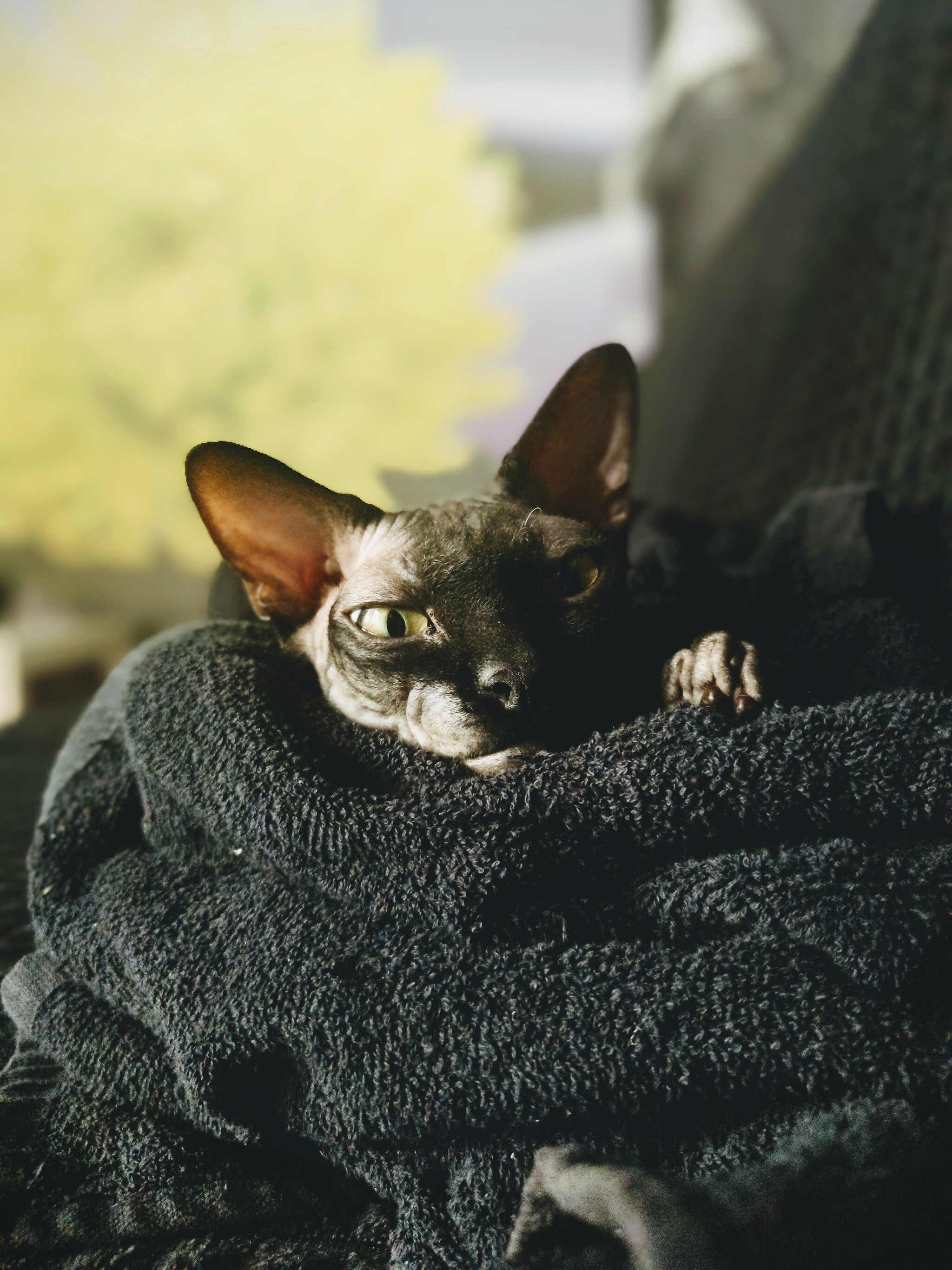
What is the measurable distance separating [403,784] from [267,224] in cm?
120

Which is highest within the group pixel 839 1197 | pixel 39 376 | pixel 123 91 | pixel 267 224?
pixel 123 91

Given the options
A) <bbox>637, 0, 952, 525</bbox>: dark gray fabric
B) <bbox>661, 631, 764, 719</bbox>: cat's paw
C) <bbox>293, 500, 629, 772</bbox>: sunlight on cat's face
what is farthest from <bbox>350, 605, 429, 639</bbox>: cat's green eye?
<bbox>637, 0, 952, 525</bbox>: dark gray fabric

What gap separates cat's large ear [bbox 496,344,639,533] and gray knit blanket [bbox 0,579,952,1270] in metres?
0.14

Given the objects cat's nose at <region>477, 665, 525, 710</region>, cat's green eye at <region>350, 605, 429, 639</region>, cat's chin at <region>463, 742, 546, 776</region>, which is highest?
cat's green eye at <region>350, 605, 429, 639</region>

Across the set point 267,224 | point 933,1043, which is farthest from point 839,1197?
point 267,224

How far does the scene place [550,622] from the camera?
0.44 metres

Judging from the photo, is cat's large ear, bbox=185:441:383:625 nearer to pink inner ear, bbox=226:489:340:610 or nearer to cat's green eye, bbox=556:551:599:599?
pink inner ear, bbox=226:489:340:610

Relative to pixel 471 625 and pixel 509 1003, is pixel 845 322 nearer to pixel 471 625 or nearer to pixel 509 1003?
pixel 471 625

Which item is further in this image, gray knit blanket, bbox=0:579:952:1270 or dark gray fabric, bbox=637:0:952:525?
dark gray fabric, bbox=637:0:952:525

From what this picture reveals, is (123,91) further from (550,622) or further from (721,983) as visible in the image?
(721,983)

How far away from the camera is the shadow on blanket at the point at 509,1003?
347mm

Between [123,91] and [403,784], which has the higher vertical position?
[123,91]

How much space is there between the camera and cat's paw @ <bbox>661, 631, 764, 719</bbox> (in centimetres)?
44

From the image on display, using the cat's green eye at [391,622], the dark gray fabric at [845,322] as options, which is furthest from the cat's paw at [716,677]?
the dark gray fabric at [845,322]
